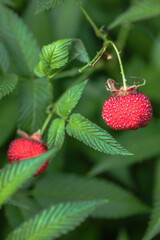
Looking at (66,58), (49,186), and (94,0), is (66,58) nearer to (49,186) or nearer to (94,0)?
(49,186)

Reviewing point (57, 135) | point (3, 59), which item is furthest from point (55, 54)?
point (3, 59)

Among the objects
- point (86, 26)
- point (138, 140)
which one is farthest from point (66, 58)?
point (86, 26)

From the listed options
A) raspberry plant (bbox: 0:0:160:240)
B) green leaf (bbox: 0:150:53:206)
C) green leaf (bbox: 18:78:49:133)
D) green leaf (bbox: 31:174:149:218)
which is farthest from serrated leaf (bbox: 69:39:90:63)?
green leaf (bbox: 31:174:149:218)

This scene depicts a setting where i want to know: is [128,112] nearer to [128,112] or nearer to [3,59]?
[128,112]

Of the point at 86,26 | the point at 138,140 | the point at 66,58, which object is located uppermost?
the point at 66,58

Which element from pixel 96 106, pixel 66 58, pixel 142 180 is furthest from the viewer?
pixel 142 180

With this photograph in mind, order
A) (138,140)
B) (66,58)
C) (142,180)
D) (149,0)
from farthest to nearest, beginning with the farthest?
(142,180) < (138,140) < (149,0) < (66,58)

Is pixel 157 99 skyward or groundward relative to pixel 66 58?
groundward
